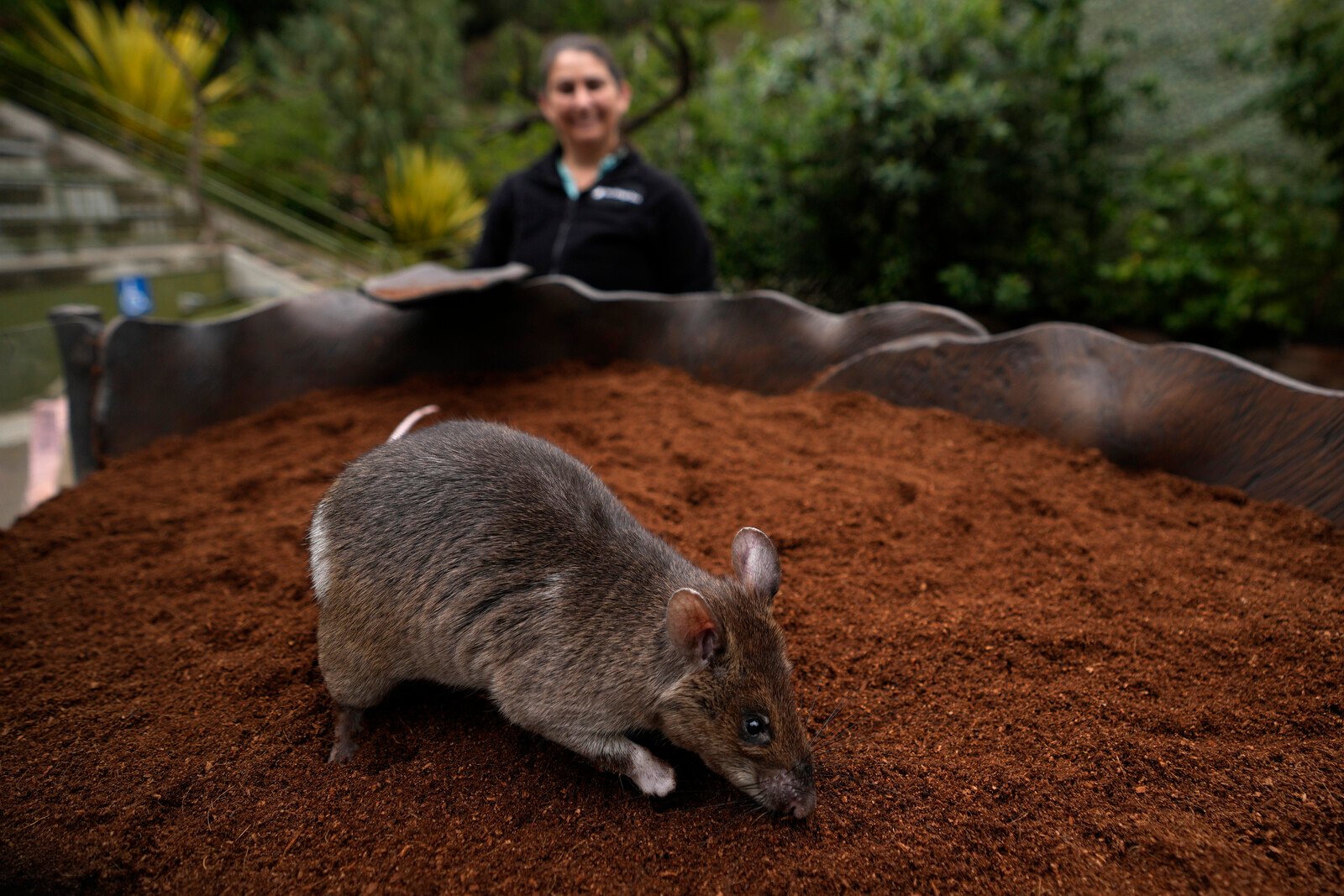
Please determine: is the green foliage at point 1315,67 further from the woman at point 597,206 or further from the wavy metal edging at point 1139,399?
the woman at point 597,206

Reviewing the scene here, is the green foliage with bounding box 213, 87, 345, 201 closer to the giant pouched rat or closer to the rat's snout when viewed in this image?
the giant pouched rat

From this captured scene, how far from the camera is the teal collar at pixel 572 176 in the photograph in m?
4.09

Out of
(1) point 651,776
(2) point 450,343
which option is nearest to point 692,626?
(1) point 651,776

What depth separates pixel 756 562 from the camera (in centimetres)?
166

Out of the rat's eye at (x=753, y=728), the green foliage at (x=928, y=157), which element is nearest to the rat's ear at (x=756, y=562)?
the rat's eye at (x=753, y=728)

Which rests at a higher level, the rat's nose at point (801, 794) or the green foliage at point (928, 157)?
the green foliage at point (928, 157)

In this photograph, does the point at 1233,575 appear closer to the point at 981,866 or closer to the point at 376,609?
the point at 981,866

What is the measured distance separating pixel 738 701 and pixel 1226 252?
219 inches

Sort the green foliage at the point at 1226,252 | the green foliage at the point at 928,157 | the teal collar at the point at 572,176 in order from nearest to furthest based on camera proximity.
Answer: the teal collar at the point at 572,176 < the green foliage at the point at 928,157 < the green foliage at the point at 1226,252

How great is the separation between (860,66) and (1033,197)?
164 cm

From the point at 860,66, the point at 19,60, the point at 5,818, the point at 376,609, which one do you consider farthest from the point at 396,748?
the point at 19,60

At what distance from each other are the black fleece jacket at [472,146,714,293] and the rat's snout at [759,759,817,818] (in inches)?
120

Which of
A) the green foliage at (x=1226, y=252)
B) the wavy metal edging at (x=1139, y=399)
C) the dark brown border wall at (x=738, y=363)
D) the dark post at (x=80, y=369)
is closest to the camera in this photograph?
the wavy metal edging at (x=1139, y=399)

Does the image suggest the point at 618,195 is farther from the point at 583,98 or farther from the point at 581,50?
the point at 581,50
